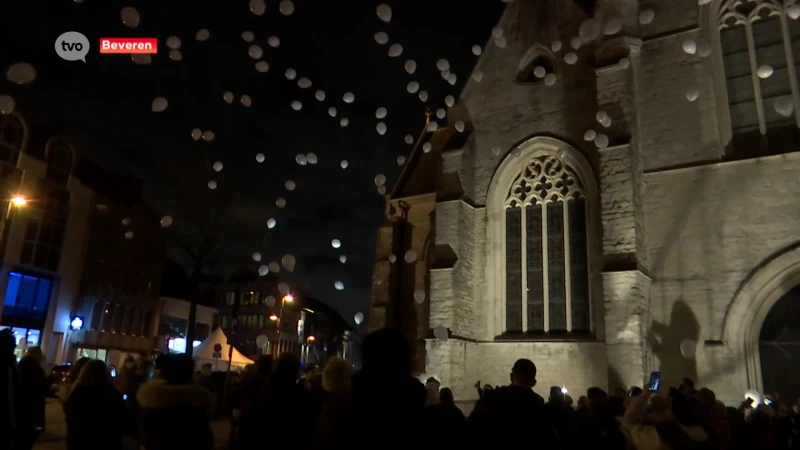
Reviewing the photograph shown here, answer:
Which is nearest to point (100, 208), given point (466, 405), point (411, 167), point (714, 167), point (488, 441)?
point (411, 167)

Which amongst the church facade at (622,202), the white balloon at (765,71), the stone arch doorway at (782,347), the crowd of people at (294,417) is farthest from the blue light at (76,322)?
the white balloon at (765,71)

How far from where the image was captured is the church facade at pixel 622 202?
1165cm

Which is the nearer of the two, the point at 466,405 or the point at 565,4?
the point at 466,405

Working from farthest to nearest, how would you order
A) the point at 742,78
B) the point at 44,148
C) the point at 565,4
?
the point at 44,148
the point at 565,4
the point at 742,78

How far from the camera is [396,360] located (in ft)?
7.29

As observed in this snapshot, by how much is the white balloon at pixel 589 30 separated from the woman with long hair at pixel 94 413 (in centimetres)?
1367

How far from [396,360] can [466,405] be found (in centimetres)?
1216

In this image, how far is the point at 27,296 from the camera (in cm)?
2380

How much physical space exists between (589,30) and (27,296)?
950 inches

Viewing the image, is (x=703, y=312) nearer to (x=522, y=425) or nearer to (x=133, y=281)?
(x=522, y=425)

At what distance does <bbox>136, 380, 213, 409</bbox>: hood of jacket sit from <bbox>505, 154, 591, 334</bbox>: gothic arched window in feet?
37.8

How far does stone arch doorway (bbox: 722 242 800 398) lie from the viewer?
11.3m

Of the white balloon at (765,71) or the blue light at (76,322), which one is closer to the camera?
the white balloon at (765,71)

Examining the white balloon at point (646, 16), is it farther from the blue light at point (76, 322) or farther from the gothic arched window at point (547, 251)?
the blue light at point (76, 322)
